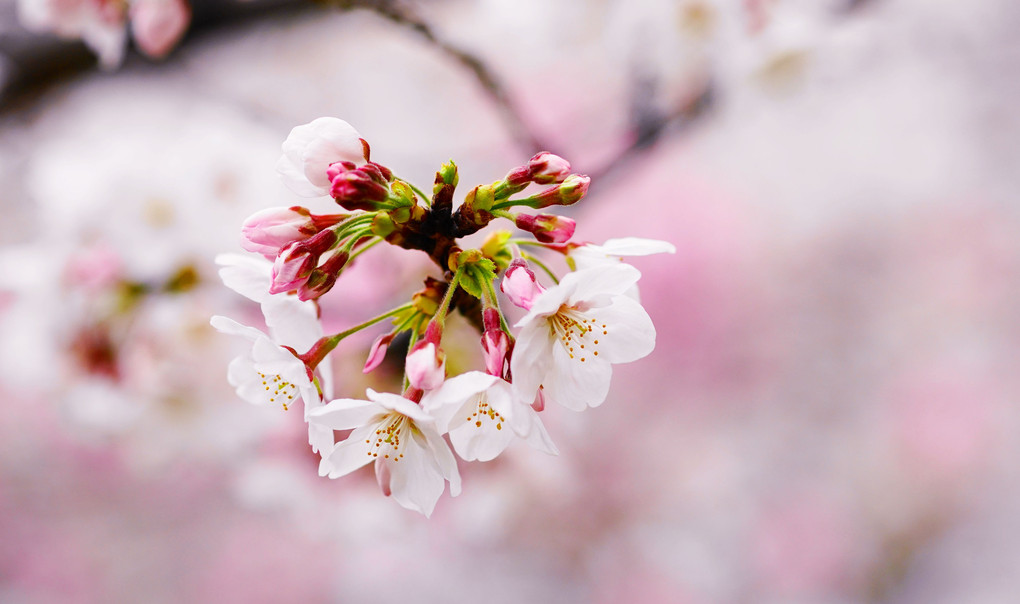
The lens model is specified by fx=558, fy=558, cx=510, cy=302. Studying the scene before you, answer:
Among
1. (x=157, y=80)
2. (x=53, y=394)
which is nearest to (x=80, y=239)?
(x=53, y=394)

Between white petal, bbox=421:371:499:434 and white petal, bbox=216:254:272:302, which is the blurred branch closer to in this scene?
white petal, bbox=216:254:272:302

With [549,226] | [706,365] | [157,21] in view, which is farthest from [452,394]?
[706,365]

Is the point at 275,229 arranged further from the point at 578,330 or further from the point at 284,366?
the point at 578,330

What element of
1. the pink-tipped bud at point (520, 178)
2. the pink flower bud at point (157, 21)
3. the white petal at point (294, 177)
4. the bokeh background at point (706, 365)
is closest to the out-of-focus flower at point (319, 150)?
the white petal at point (294, 177)

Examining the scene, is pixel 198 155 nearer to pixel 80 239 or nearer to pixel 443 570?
pixel 80 239

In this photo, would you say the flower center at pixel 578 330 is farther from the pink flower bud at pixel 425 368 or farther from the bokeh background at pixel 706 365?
the bokeh background at pixel 706 365

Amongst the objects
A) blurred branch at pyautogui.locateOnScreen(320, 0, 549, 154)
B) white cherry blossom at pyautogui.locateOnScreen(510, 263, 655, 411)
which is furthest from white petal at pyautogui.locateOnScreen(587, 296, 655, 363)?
blurred branch at pyautogui.locateOnScreen(320, 0, 549, 154)
